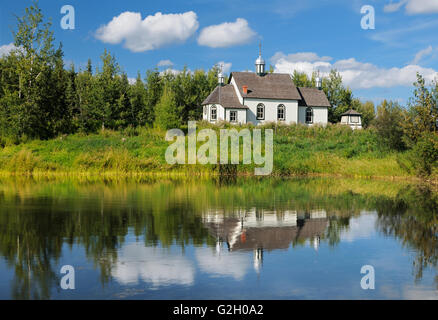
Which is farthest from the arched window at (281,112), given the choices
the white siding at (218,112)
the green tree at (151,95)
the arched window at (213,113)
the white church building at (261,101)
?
the green tree at (151,95)

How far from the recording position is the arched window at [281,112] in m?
56.7

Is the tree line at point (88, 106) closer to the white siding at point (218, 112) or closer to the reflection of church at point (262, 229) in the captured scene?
the white siding at point (218, 112)

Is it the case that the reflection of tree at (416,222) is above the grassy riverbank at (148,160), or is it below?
below

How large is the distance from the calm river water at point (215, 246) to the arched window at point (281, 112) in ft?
121

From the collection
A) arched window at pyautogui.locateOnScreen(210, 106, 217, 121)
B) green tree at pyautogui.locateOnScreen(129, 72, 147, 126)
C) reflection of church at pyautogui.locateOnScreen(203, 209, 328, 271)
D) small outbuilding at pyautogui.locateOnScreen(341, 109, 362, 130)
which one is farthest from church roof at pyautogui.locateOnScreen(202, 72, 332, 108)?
reflection of church at pyautogui.locateOnScreen(203, 209, 328, 271)

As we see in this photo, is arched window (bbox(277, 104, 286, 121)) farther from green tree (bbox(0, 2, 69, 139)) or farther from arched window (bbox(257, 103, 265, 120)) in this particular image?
green tree (bbox(0, 2, 69, 139))

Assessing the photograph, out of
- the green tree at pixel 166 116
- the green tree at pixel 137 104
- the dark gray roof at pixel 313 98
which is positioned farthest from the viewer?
the dark gray roof at pixel 313 98

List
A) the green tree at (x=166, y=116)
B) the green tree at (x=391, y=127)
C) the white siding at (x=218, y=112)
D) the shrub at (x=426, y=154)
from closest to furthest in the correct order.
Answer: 1. the shrub at (x=426, y=154)
2. the green tree at (x=391, y=127)
3. the green tree at (x=166, y=116)
4. the white siding at (x=218, y=112)

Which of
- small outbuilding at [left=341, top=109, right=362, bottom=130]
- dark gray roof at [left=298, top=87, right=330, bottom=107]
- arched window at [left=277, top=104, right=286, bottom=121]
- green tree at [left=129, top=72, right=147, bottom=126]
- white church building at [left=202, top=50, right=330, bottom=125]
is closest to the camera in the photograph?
green tree at [left=129, top=72, right=147, bottom=126]

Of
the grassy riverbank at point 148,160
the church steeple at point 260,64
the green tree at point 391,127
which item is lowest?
the grassy riverbank at point 148,160

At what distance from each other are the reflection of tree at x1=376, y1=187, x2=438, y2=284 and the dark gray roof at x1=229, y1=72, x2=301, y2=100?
116 ft

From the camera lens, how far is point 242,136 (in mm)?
39156

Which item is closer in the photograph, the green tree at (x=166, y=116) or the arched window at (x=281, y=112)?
the green tree at (x=166, y=116)

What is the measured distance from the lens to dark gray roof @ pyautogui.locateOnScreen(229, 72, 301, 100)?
2205 inches
